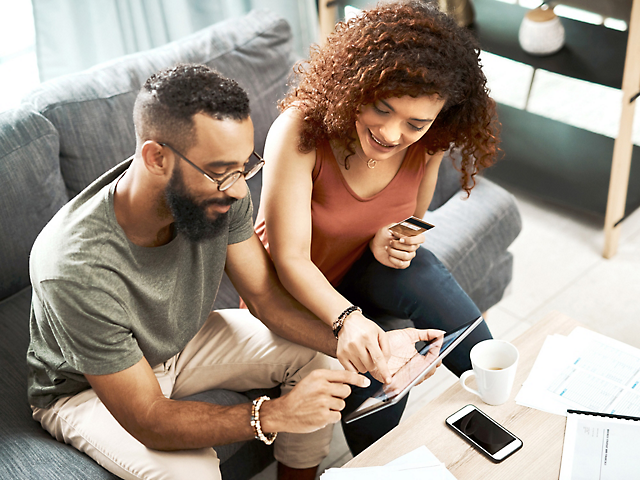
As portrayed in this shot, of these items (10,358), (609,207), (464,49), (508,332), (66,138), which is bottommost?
(508,332)

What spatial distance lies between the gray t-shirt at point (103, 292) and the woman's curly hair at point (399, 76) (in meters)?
0.29

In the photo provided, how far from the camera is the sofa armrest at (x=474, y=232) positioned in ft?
5.98

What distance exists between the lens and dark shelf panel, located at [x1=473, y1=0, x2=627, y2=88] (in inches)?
87.1

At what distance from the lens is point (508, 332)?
212 cm

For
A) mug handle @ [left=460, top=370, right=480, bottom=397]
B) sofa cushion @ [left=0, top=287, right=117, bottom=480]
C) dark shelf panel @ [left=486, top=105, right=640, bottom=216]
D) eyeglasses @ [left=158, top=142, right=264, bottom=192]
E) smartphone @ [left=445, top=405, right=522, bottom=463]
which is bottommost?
dark shelf panel @ [left=486, top=105, right=640, bottom=216]

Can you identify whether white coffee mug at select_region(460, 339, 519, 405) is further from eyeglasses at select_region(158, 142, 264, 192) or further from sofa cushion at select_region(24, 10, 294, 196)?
sofa cushion at select_region(24, 10, 294, 196)

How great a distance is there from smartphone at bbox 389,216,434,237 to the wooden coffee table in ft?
1.12

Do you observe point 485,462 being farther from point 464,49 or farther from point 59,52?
point 59,52

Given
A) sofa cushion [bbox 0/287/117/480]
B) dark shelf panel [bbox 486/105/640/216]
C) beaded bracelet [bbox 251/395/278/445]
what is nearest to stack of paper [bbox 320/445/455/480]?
beaded bracelet [bbox 251/395/278/445]

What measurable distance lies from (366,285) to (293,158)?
1.19ft

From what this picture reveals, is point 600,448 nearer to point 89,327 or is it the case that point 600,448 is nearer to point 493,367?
point 493,367

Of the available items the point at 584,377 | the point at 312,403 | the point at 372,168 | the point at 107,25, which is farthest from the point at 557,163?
the point at 312,403

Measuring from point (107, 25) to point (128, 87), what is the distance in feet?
2.18

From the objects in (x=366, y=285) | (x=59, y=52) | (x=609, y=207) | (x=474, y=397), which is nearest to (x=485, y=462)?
(x=474, y=397)
